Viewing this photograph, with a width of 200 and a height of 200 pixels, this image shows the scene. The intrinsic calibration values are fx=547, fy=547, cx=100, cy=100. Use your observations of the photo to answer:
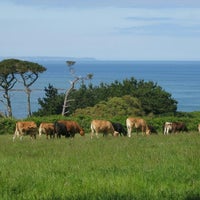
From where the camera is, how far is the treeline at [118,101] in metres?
57.0

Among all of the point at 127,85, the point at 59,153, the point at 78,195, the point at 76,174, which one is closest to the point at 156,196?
the point at 78,195

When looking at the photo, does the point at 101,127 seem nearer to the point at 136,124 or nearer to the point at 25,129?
the point at 136,124

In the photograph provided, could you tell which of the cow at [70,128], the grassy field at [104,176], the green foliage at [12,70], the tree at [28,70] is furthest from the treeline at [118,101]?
the grassy field at [104,176]

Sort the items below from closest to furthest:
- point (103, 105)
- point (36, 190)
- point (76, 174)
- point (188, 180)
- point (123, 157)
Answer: point (36, 190) → point (188, 180) → point (76, 174) → point (123, 157) → point (103, 105)

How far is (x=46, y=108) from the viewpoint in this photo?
72000mm

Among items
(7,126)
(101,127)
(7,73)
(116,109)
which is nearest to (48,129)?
(101,127)

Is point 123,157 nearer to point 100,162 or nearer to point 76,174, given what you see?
point 100,162

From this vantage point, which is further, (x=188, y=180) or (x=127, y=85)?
(x=127, y=85)

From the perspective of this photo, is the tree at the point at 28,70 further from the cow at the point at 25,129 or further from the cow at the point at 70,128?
the cow at the point at 25,129

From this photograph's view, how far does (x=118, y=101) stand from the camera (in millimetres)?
57031

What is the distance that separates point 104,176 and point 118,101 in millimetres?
46058

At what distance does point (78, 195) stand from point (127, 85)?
6242 centimetres

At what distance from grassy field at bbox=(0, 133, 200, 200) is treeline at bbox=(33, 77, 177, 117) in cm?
3913

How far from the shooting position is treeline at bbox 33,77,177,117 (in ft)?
187
